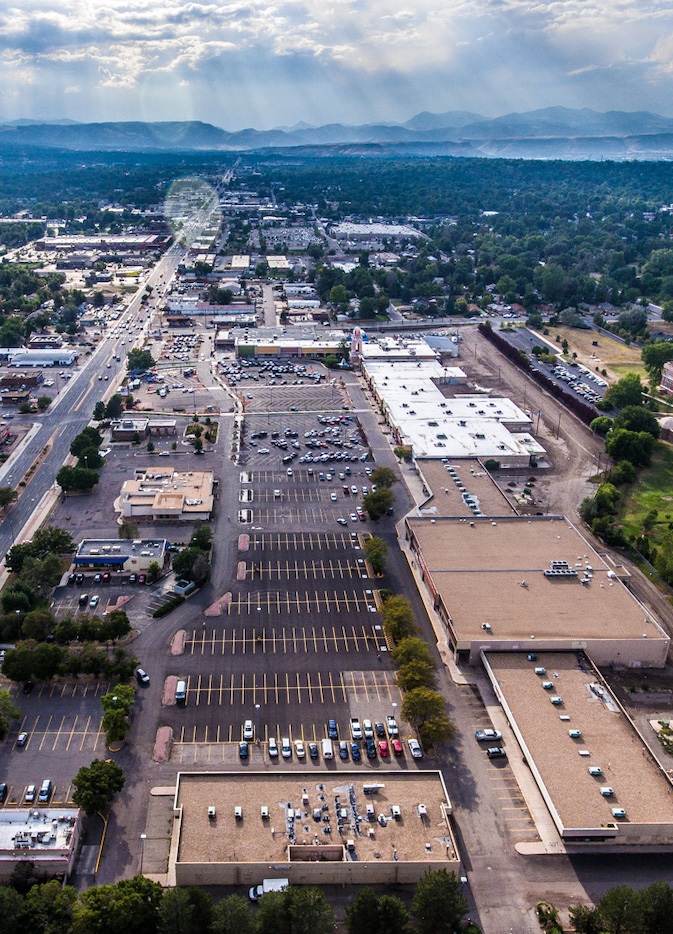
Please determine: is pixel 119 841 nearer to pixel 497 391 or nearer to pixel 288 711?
pixel 288 711

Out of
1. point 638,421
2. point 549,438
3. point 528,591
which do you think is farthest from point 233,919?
point 638,421

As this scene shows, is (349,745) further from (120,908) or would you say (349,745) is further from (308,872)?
(120,908)

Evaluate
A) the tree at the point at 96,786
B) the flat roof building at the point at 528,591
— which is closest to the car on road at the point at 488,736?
the flat roof building at the point at 528,591

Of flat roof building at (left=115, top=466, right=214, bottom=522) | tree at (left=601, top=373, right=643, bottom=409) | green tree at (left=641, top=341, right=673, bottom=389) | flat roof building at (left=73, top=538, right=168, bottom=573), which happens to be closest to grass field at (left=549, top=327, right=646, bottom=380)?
green tree at (left=641, top=341, right=673, bottom=389)

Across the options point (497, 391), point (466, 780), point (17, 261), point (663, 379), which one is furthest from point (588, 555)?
point (17, 261)

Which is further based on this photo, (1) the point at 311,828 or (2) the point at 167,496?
(2) the point at 167,496

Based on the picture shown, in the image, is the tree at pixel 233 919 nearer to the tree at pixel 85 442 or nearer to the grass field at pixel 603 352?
the tree at pixel 85 442

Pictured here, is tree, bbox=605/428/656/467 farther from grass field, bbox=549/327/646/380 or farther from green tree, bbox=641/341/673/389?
grass field, bbox=549/327/646/380

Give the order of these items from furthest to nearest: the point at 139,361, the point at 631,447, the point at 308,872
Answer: the point at 139,361, the point at 631,447, the point at 308,872
